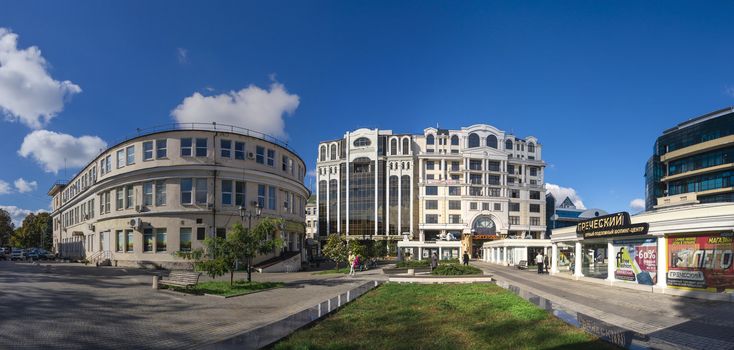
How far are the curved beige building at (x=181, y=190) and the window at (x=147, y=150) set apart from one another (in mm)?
90

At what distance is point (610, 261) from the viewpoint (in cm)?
2300

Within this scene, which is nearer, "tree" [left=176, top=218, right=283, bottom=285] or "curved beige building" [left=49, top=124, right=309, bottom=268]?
"tree" [left=176, top=218, right=283, bottom=285]

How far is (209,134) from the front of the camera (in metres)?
36.5

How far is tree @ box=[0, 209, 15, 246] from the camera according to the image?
330ft

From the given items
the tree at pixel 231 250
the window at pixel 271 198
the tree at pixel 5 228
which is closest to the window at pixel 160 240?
the window at pixel 271 198

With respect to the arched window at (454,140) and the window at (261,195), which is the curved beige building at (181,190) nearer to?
the window at (261,195)

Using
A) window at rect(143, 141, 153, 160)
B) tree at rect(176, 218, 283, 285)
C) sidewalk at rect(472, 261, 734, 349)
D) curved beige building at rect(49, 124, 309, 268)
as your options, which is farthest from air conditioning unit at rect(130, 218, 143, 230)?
sidewalk at rect(472, 261, 734, 349)

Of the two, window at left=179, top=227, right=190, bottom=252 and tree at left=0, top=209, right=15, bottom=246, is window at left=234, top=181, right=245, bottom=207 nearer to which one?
window at left=179, top=227, right=190, bottom=252

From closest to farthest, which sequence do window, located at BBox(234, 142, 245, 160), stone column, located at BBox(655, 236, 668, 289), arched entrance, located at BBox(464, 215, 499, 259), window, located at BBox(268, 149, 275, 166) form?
stone column, located at BBox(655, 236, 668, 289), window, located at BBox(234, 142, 245, 160), window, located at BBox(268, 149, 275, 166), arched entrance, located at BBox(464, 215, 499, 259)

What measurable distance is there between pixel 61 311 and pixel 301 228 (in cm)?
3269

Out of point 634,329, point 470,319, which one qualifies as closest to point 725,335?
point 634,329

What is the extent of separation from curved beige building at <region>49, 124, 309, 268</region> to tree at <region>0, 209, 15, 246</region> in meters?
A: 85.4

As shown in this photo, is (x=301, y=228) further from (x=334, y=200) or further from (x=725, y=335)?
(x=334, y=200)

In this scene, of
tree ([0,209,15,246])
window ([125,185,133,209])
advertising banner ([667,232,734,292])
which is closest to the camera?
advertising banner ([667,232,734,292])
